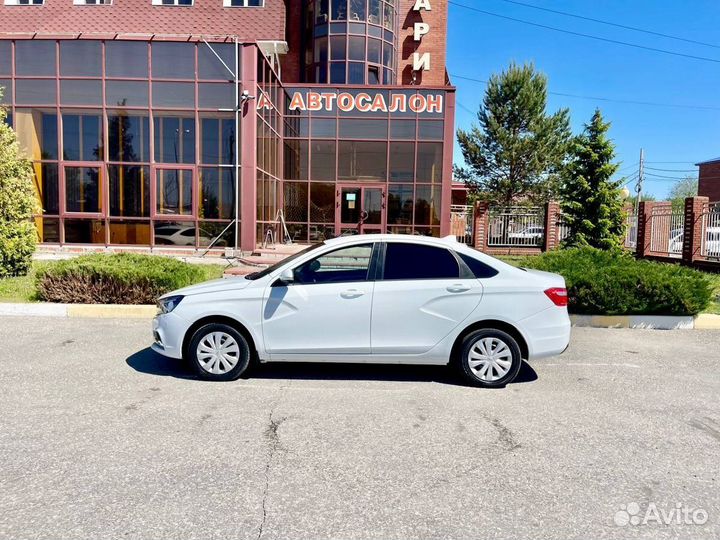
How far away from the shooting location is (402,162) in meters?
22.0

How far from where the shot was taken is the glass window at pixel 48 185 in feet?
57.9

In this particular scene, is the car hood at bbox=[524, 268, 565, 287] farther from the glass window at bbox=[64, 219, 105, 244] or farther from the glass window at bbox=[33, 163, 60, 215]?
the glass window at bbox=[33, 163, 60, 215]

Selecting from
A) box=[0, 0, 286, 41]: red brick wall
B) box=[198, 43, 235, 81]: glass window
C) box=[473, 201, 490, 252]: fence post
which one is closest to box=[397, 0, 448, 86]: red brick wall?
box=[473, 201, 490, 252]: fence post

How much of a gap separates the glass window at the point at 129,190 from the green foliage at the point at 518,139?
75.6 feet

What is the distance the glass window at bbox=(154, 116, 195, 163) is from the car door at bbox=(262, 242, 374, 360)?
44.2 ft

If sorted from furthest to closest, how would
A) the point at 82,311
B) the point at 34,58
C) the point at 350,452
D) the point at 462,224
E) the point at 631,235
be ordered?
the point at 462,224 → the point at 631,235 → the point at 34,58 → the point at 82,311 → the point at 350,452

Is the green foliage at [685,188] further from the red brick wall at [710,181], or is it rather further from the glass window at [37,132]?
the glass window at [37,132]

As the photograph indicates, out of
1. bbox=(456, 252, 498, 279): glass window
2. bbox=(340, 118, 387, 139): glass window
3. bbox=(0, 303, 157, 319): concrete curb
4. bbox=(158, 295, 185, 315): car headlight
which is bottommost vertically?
bbox=(0, 303, 157, 319): concrete curb

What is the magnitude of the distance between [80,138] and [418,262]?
16062mm

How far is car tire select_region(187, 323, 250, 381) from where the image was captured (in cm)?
566

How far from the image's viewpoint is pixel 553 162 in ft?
110

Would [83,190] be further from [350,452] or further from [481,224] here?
[350,452]

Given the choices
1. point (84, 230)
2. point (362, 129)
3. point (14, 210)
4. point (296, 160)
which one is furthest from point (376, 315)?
point (296, 160)

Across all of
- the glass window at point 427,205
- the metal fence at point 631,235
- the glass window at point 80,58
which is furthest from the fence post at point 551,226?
the glass window at point 80,58
